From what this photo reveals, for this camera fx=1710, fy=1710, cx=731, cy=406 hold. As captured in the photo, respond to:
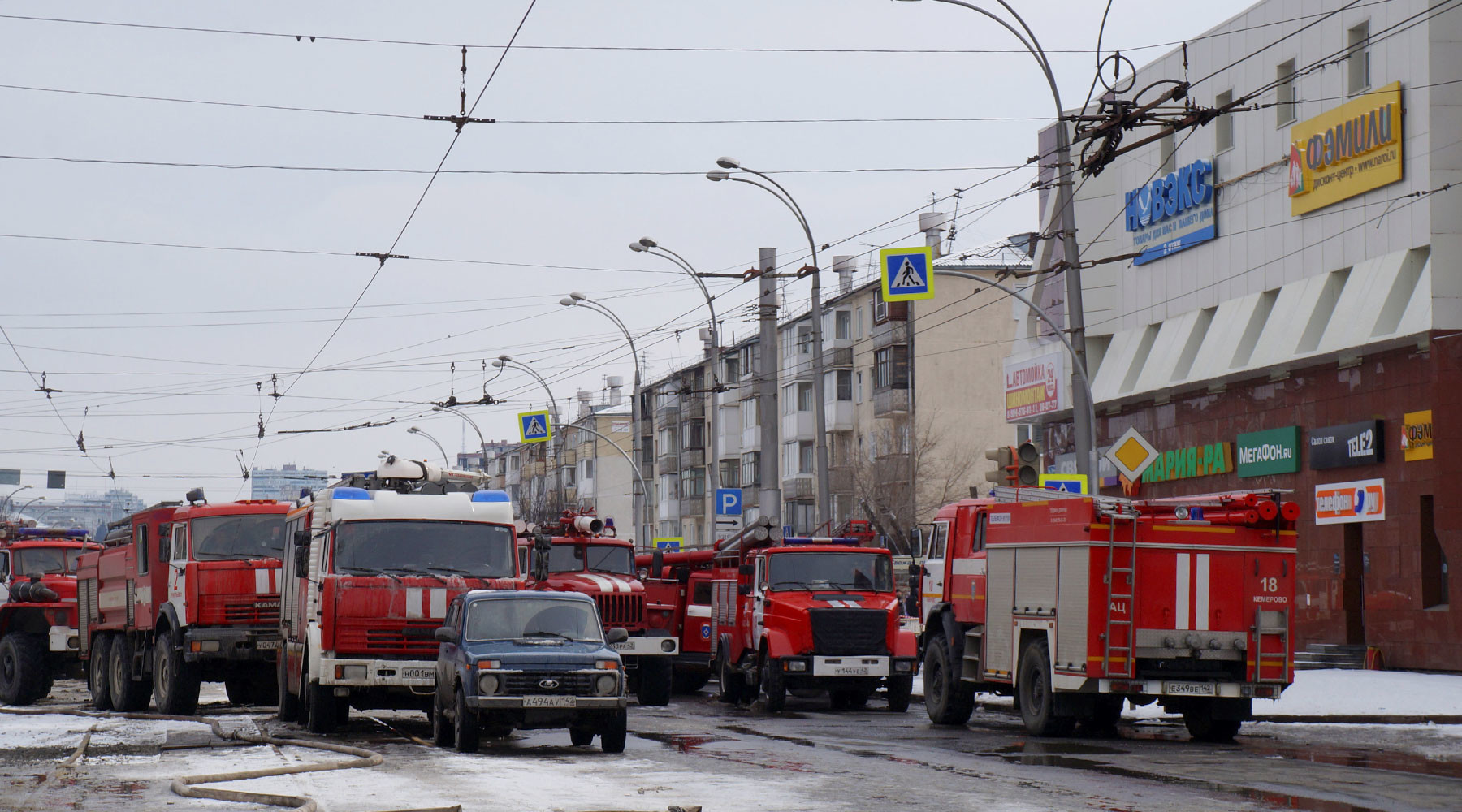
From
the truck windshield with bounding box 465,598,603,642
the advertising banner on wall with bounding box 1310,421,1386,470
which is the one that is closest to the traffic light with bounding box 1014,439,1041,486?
the truck windshield with bounding box 465,598,603,642

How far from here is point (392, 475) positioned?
20031 mm

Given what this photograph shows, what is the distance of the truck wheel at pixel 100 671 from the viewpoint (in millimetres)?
25156

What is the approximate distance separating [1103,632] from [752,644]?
8542mm

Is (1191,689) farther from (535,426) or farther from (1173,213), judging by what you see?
(535,426)

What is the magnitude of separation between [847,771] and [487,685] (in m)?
3.69

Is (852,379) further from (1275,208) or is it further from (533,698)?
(533,698)

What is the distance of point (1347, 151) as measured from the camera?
101 feet

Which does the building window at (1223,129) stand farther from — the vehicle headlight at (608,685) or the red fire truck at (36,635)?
the red fire truck at (36,635)

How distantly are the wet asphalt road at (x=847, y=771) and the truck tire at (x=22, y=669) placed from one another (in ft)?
19.4

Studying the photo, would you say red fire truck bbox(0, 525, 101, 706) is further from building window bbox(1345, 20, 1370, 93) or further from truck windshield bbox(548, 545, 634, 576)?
building window bbox(1345, 20, 1370, 93)

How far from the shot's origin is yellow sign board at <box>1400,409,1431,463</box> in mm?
28917

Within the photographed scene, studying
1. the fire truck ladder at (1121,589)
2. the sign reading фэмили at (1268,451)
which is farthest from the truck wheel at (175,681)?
the sign reading фэмили at (1268,451)

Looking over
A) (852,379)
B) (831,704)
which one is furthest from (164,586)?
(852,379)

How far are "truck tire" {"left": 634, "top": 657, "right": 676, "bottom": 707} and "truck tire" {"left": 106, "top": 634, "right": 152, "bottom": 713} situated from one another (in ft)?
23.2
